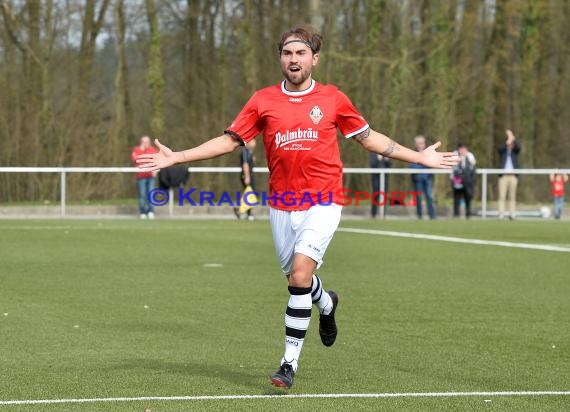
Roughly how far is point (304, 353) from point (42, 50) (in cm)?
3960

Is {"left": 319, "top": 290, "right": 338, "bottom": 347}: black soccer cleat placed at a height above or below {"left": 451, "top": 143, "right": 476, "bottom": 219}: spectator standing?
below

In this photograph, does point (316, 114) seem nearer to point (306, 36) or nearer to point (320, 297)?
point (306, 36)

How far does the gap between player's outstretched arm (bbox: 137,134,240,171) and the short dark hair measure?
0.69 metres

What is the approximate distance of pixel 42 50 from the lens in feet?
157

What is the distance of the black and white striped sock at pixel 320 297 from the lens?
8871 mm

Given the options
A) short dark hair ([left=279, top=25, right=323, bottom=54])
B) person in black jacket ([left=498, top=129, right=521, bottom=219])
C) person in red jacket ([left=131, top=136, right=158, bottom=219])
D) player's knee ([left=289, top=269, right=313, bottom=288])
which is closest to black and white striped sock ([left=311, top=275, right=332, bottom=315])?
player's knee ([left=289, top=269, right=313, bottom=288])

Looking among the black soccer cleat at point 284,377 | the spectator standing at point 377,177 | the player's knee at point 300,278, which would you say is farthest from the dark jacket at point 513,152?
the black soccer cleat at point 284,377

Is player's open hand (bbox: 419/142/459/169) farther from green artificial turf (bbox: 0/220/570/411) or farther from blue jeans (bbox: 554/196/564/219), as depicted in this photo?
blue jeans (bbox: 554/196/564/219)

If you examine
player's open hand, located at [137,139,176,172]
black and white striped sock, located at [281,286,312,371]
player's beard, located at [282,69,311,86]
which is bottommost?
black and white striped sock, located at [281,286,312,371]

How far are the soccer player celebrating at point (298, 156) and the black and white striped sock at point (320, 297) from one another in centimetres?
42

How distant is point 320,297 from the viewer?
898cm

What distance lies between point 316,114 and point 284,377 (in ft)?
5.27

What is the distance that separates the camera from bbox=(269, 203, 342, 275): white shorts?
27.0 ft

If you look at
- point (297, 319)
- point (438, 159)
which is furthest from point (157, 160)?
point (438, 159)
